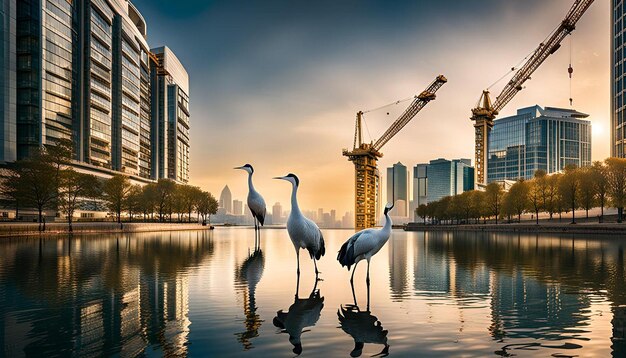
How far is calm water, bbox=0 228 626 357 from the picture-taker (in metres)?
8.52

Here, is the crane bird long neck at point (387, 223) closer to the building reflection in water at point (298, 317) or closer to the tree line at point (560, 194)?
the building reflection in water at point (298, 317)

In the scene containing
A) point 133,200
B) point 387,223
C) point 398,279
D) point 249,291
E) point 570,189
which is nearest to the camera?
point 249,291

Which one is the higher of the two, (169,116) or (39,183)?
(169,116)

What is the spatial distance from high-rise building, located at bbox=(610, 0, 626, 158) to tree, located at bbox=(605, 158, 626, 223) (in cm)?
4200

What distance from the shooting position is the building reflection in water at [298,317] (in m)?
9.16

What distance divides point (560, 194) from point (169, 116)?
150 meters

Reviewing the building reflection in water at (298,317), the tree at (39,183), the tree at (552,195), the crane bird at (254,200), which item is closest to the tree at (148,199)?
the tree at (39,183)

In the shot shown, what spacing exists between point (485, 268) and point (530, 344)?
13.9 m

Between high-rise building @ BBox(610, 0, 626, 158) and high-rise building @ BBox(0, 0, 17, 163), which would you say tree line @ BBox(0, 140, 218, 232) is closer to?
high-rise building @ BBox(0, 0, 17, 163)

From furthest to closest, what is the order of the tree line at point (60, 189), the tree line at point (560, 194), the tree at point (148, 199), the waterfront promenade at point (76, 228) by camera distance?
the tree at point (148, 199), the tree line at point (560, 194), the tree line at point (60, 189), the waterfront promenade at point (76, 228)

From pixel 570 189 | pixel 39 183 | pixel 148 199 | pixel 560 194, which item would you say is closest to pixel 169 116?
pixel 148 199

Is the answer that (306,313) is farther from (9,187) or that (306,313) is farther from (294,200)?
(9,187)

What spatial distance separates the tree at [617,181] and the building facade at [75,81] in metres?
98.3

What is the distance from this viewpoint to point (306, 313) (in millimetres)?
11297
